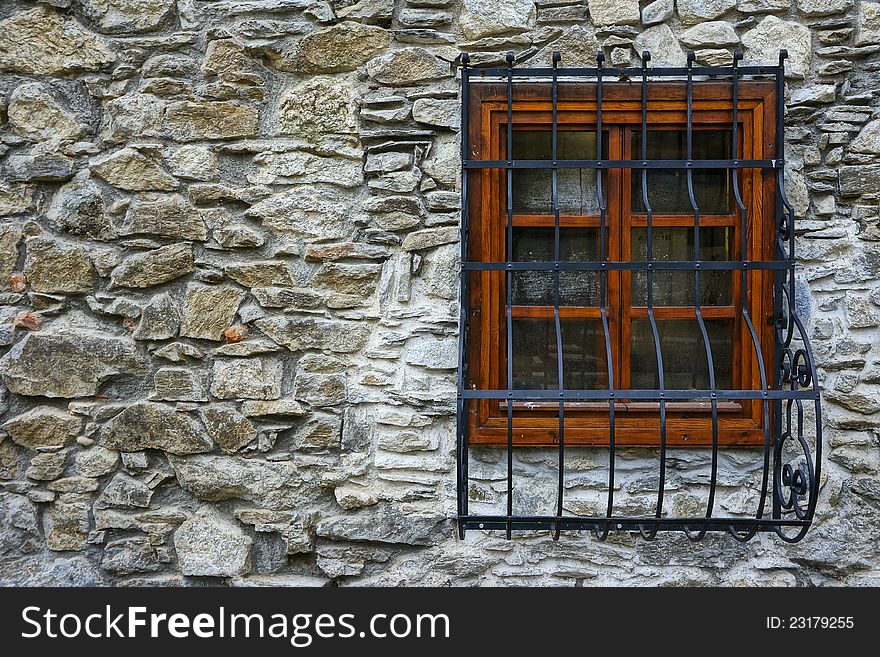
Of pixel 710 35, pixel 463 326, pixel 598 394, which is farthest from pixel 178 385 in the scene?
pixel 710 35

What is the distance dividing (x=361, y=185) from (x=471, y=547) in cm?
122

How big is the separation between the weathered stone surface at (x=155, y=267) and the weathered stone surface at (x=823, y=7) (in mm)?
2094

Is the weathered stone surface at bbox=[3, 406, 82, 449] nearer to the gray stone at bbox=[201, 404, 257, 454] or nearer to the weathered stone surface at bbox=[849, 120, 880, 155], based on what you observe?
the gray stone at bbox=[201, 404, 257, 454]

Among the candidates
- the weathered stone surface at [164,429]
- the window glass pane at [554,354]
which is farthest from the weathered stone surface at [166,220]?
the window glass pane at [554,354]

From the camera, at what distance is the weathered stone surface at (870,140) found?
2398mm

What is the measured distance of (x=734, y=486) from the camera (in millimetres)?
2447

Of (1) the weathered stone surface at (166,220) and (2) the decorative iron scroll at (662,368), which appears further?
(1) the weathered stone surface at (166,220)

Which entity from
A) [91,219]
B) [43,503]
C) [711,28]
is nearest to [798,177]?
[711,28]

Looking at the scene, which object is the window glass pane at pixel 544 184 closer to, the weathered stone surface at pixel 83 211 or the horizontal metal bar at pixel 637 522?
the horizontal metal bar at pixel 637 522

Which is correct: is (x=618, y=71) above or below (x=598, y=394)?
above

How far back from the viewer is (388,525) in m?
2.46

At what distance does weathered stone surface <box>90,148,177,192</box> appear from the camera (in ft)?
8.09

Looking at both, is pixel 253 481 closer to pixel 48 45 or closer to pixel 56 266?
pixel 56 266

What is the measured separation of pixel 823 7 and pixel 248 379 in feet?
7.10
